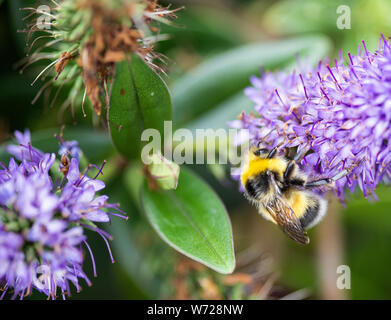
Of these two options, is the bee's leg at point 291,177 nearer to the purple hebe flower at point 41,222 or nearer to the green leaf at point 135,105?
the green leaf at point 135,105

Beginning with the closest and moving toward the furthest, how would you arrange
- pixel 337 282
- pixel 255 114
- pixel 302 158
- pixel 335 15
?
pixel 302 158, pixel 255 114, pixel 337 282, pixel 335 15

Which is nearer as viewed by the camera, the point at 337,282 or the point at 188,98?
the point at 188,98

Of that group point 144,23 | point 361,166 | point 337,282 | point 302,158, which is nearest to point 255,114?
point 302,158

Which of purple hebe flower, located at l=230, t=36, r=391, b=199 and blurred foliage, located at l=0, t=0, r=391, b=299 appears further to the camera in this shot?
blurred foliage, located at l=0, t=0, r=391, b=299

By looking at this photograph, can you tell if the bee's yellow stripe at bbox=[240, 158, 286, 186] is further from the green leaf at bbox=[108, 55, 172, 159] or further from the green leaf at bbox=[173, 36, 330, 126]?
the green leaf at bbox=[173, 36, 330, 126]

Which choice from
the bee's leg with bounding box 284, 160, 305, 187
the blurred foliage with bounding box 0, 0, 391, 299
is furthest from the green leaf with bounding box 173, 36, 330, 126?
the bee's leg with bounding box 284, 160, 305, 187

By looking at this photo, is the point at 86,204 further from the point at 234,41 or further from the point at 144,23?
the point at 234,41
